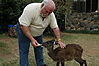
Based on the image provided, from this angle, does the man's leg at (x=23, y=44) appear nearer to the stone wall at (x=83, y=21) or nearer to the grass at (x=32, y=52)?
the grass at (x=32, y=52)

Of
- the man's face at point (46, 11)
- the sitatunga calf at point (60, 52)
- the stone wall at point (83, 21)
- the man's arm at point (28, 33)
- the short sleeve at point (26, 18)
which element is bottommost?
the stone wall at point (83, 21)

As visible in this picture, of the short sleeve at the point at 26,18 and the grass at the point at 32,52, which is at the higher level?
the short sleeve at the point at 26,18

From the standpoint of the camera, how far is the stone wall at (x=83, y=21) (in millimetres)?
13742

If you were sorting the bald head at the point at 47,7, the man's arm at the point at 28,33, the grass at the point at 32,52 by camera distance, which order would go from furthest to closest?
1. the grass at the point at 32,52
2. the man's arm at the point at 28,33
3. the bald head at the point at 47,7

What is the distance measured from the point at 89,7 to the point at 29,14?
11.3 meters

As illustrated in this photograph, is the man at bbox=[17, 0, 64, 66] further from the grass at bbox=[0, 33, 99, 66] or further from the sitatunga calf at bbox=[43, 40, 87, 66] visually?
the grass at bbox=[0, 33, 99, 66]

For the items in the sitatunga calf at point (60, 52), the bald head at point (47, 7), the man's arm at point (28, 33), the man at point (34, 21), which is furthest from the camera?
the sitatunga calf at point (60, 52)

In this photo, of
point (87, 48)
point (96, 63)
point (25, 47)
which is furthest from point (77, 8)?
point (25, 47)

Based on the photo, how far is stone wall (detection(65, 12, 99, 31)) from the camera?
45.1ft

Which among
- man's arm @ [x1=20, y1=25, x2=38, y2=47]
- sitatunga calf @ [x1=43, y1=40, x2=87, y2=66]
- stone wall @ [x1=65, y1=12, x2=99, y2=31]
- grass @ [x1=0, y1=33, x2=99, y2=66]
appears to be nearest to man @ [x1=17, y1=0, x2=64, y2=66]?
man's arm @ [x1=20, y1=25, x2=38, y2=47]

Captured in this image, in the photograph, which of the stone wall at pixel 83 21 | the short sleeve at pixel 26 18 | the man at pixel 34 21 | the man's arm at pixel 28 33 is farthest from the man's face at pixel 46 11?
the stone wall at pixel 83 21

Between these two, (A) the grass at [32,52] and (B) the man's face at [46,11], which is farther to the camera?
(A) the grass at [32,52]

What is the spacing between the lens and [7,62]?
6.80m

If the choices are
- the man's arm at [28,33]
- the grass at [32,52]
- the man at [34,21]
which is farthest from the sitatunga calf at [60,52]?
the grass at [32,52]
